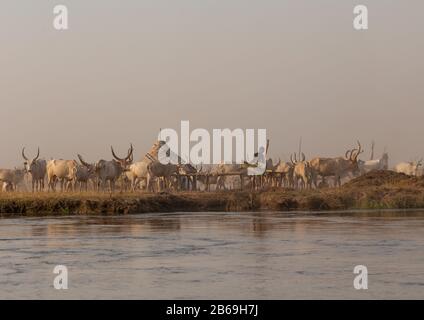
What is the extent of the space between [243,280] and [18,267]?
4202mm

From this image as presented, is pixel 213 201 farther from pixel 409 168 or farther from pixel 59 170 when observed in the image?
pixel 409 168

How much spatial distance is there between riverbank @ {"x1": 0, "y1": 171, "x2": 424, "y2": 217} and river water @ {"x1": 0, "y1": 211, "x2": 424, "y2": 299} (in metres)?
6.79

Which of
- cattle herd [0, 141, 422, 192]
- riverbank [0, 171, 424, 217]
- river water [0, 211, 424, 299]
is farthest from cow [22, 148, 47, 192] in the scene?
river water [0, 211, 424, 299]

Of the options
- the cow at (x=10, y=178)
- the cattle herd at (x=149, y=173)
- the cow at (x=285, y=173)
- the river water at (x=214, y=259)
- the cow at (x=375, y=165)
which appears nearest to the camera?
the river water at (x=214, y=259)

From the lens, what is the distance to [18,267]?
15625 mm

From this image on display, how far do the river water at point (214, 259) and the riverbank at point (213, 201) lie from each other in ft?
22.3

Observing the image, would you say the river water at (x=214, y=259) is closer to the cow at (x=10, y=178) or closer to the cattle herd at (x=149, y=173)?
the cattle herd at (x=149, y=173)

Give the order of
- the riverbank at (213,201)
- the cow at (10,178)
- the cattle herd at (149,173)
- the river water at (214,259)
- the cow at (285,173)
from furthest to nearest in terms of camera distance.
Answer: the cow at (10,178), the cow at (285,173), the cattle herd at (149,173), the riverbank at (213,201), the river water at (214,259)

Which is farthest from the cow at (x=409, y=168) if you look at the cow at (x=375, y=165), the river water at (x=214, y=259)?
the river water at (x=214, y=259)

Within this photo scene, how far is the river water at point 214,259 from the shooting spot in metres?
12.9

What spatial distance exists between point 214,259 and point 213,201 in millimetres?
21859

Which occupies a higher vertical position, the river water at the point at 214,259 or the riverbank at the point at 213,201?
the river water at the point at 214,259
